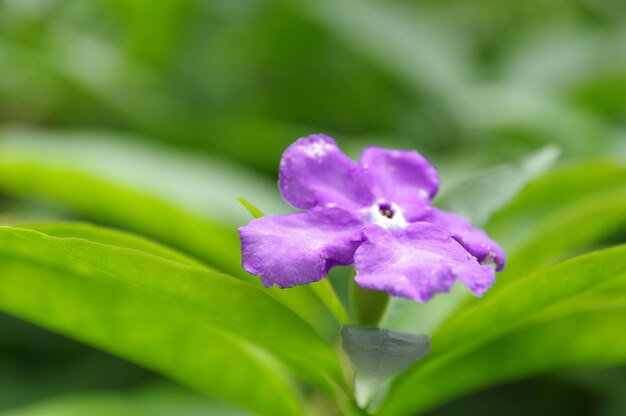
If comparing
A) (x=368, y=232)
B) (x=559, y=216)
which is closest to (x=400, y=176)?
(x=368, y=232)

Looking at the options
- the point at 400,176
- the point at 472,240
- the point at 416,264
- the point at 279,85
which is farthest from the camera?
the point at 279,85

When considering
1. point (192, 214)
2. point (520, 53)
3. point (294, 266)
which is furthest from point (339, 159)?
point (520, 53)

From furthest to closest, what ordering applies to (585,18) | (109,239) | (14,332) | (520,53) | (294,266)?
(585,18) → (520,53) → (14,332) → (109,239) → (294,266)

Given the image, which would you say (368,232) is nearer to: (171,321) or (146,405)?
(171,321)

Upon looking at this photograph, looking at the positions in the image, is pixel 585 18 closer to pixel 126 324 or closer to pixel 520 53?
pixel 520 53

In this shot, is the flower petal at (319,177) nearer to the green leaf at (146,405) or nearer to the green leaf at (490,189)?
the green leaf at (490,189)

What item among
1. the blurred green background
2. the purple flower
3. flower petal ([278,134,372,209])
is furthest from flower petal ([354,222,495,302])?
the blurred green background
